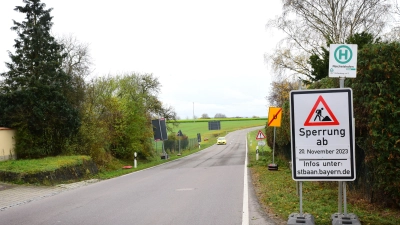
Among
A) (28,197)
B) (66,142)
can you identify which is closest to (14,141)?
(66,142)

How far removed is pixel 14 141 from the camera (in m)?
22.8

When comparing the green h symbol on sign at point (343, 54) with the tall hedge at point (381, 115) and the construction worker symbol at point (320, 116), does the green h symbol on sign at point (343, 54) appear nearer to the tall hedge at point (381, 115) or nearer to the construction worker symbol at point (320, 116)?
the construction worker symbol at point (320, 116)

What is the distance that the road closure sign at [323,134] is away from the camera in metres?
7.12

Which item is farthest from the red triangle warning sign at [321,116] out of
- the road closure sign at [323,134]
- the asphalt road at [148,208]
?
the asphalt road at [148,208]

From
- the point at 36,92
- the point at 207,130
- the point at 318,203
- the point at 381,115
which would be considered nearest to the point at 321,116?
the point at 381,115

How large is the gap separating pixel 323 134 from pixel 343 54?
1.39m

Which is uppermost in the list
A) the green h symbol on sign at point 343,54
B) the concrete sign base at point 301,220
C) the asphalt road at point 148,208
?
the green h symbol on sign at point 343,54

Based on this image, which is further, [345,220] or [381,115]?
[381,115]

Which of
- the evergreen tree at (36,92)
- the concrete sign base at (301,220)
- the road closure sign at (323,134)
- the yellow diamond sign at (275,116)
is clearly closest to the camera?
the road closure sign at (323,134)

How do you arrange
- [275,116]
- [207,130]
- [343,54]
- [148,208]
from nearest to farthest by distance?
[343,54], [148,208], [275,116], [207,130]

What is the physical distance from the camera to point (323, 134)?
725cm

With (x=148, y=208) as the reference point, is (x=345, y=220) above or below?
above

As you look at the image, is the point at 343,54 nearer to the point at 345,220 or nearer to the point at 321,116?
the point at 321,116

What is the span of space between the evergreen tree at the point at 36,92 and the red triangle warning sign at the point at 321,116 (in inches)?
720
